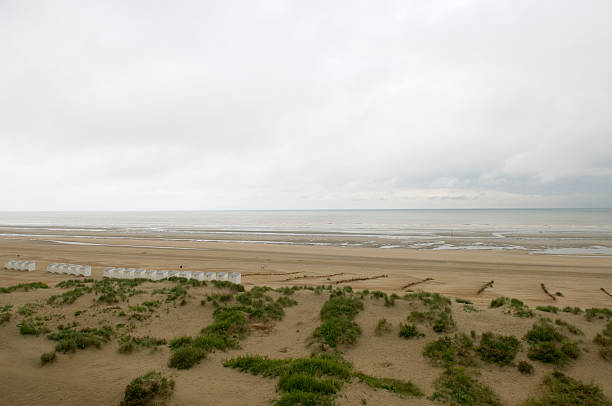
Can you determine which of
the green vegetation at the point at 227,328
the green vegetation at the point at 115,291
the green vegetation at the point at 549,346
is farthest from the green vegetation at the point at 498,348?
the green vegetation at the point at 115,291

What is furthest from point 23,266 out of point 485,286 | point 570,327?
point 485,286

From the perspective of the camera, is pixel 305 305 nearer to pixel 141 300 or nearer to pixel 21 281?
pixel 141 300

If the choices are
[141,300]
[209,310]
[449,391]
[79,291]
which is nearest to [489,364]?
[449,391]

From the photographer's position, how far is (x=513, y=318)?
36.6ft

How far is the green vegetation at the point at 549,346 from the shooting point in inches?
347

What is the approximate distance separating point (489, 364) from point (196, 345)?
8.58m

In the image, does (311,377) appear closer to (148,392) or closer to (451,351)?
(148,392)

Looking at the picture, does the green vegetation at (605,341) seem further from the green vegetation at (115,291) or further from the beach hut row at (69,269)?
the beach hut row at (69,269)

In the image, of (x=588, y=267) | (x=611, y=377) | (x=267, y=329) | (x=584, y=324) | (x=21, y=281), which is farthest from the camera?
(x=588, y=267)

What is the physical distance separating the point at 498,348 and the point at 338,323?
4872mm

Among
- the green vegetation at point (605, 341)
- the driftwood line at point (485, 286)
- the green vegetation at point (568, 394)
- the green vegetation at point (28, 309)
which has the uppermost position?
the green vegetation at point (605, 341)

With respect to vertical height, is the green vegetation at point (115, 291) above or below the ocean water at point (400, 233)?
above

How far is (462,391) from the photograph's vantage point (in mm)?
7516

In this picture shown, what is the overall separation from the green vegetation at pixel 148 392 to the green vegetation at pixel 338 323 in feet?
15.3
